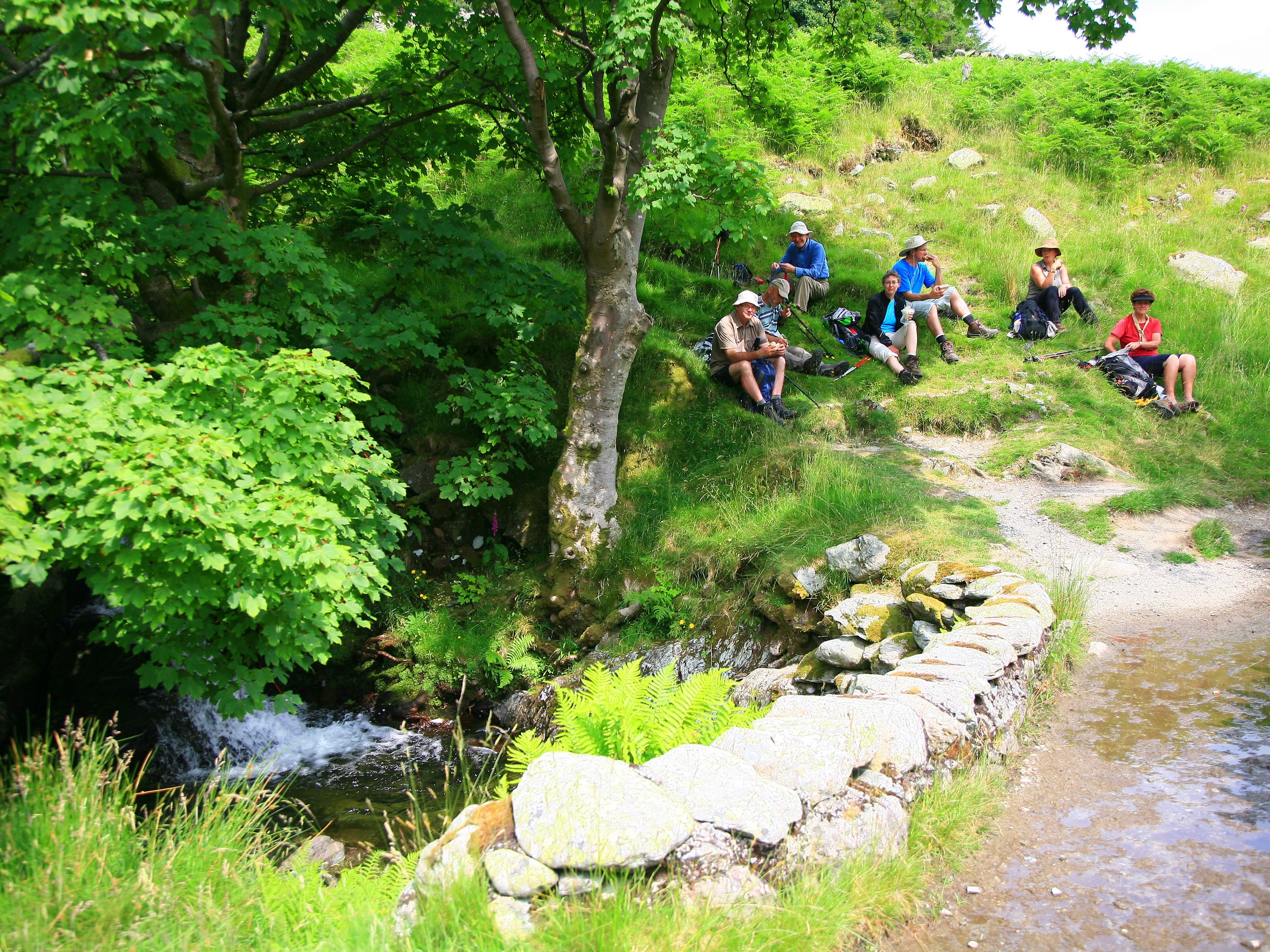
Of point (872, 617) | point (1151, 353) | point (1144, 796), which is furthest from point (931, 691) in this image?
point (1151, 353)

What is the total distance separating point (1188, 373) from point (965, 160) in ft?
24.3

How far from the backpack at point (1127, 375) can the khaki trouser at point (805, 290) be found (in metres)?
→ 3.51

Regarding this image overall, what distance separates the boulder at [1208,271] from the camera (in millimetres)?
11289

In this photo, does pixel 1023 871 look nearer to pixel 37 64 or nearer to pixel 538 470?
pixel 538 470

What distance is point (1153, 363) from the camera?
9492mm

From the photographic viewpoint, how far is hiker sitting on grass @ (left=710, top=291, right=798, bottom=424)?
8.89 metres

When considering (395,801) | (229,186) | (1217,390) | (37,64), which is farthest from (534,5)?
(1217,390)

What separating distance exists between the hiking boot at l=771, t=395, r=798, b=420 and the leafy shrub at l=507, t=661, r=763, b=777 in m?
5.21

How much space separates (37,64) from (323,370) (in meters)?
2.62

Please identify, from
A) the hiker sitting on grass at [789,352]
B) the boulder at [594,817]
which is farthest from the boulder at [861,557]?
the hiker sitting on grass at [789,352]

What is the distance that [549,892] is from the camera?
2570 millimetres

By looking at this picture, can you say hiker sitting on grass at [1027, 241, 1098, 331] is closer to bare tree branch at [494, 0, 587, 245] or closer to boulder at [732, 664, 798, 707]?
bare tree branch at [494, 0, 587, 245]

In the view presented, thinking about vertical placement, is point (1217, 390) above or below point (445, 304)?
below

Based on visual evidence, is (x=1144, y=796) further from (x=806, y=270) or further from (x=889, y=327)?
(x=806, y=270)
